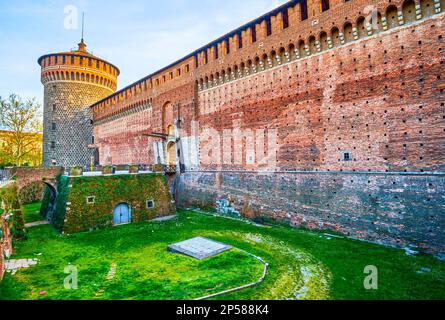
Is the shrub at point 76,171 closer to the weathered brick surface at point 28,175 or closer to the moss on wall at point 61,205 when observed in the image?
the moss on wall at point 61,205

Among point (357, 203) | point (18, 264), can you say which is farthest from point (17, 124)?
point (357, 203)

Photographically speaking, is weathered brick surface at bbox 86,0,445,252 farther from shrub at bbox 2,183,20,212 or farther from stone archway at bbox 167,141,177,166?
shrub at bbox 2,183,20,212

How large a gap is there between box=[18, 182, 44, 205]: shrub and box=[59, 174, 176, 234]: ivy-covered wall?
860cm

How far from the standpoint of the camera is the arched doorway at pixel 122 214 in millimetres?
13125

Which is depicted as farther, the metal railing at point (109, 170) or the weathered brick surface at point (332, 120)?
the metal railing at point (109, 170)

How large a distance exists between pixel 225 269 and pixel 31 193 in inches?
803

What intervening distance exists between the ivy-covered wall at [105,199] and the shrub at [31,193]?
28.2ft

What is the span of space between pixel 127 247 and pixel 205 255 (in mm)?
3342

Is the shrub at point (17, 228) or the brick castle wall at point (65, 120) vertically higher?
the brick castle wall at point (65, 120)

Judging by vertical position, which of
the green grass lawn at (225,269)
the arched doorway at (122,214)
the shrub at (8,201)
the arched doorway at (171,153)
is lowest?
the green grass lawn at (225,269)

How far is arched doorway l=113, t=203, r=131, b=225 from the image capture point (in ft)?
43.1

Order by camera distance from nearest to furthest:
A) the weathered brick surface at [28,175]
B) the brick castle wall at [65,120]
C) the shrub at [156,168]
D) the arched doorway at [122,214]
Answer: the arched doorway at [122,214]
the shrub at [156,168]
the weathered brick surface at [28,175]
the brick castle wall at [65,120]

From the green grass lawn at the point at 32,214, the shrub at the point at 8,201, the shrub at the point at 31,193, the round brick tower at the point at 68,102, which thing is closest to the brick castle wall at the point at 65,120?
the round brick tower at the point at 68,102

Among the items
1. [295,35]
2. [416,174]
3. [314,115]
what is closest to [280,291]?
[416,174]
